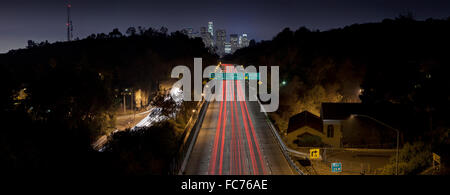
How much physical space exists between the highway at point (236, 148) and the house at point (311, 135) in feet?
4.78

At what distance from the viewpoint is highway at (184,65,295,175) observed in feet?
51.0

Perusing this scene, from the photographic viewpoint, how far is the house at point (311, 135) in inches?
823

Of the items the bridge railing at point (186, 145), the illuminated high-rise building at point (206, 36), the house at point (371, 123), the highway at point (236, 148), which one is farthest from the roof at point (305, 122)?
the illuminated high-rise building at point (206, 36)

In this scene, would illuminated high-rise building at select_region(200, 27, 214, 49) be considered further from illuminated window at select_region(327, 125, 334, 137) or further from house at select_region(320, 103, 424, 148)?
illuminated window at select_region(327, 125, 334, 137)

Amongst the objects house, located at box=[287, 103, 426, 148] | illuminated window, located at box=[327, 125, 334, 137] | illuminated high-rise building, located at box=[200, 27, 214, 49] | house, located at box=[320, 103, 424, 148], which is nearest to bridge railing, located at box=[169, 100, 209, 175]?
house, located at box=[287, 103, 426, 148]

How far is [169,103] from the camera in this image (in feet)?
87.9

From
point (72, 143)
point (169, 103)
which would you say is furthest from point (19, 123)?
point (169, 103)

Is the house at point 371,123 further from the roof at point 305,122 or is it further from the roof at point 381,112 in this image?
the roof at point 305,122

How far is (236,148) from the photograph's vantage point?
19.2 metres

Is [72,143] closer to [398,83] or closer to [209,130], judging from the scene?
[209,130]

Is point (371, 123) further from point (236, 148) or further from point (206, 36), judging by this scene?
point (206, 36)

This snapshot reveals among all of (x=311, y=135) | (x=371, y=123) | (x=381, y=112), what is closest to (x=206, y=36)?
(x=381, y=112)

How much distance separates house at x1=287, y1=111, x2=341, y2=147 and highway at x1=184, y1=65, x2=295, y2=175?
146 cm
